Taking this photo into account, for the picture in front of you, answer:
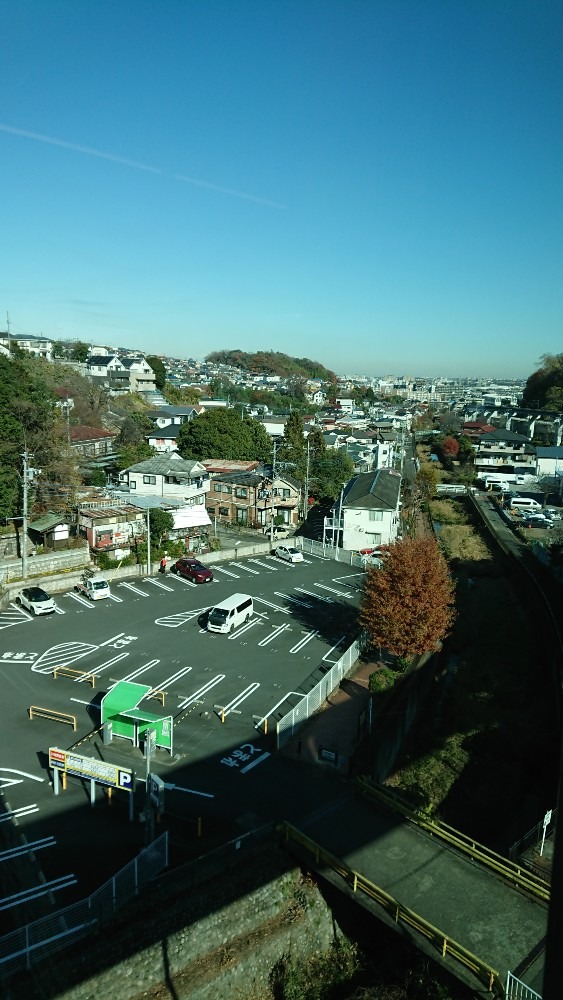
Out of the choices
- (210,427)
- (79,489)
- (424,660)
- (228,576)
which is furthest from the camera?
(210,427)

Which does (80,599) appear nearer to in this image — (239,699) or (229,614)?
(229,614)

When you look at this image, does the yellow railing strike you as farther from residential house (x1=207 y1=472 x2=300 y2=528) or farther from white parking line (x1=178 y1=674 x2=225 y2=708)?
residential house (x1=207 y1=472 x2=300 y2=528)

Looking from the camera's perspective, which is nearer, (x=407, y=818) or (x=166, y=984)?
(x=166, y=984)

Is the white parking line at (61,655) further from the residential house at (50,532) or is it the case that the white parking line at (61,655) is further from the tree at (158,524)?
the tree at (158,524)

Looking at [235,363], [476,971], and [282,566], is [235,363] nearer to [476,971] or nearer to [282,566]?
[282,566]

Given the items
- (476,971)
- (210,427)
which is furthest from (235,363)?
(476,971)

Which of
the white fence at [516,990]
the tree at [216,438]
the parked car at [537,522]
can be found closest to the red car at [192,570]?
the tree at [216,438]
